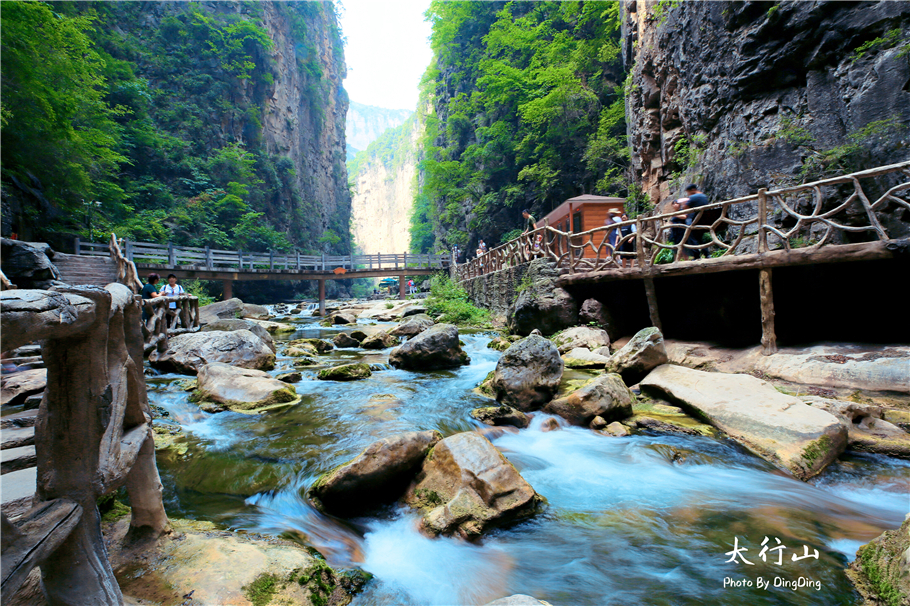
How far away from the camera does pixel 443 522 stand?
10.4 ft

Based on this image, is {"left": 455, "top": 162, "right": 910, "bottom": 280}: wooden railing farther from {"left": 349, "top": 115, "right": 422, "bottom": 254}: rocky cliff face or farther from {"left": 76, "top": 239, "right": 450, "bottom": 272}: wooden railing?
{"left": 349, "top": 115, "right": 422, "bottom": 254}: rocky cliff face

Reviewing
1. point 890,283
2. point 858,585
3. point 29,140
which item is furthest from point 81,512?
point 29,140

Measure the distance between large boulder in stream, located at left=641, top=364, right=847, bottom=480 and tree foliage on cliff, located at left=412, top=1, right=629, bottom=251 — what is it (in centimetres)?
1661

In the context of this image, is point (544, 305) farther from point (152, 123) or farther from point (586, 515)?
point (152, 123)

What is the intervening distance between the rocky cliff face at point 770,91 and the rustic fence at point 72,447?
443 inches

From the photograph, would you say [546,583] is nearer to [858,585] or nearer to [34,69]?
[858,585]

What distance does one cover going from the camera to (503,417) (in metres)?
5.54

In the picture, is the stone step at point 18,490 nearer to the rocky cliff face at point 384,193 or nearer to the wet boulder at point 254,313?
the wet boulder at point 254,313

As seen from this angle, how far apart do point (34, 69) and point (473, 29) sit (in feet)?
91.2

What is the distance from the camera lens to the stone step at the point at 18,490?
1.66 meters

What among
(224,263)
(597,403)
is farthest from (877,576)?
(224,263)

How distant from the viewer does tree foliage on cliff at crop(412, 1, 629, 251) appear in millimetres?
22078

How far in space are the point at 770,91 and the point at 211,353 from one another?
1433 centimetres

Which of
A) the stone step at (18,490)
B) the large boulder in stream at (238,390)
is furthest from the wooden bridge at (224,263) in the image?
the stone step at (18,490)
